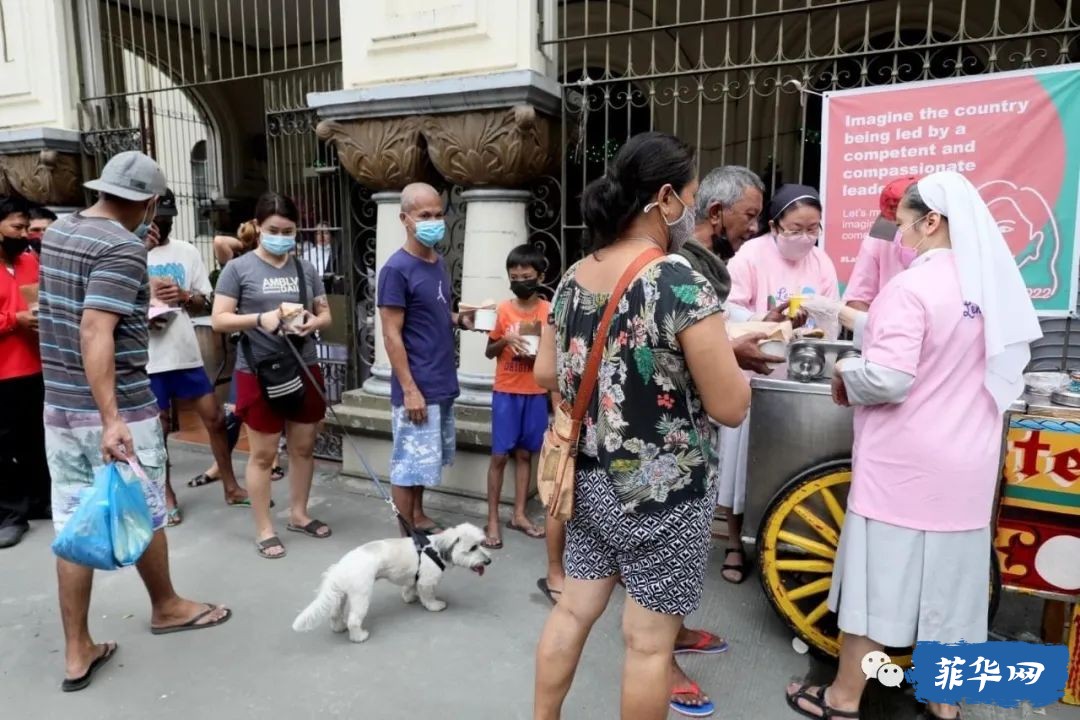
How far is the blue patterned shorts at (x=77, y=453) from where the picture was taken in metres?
2.63

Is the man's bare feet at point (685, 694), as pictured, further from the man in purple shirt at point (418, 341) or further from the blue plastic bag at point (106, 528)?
the blue plastic bag at point (106, 528)

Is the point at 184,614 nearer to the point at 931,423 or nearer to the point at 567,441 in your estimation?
the point at 567,441

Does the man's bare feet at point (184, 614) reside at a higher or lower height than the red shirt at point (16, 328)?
lower

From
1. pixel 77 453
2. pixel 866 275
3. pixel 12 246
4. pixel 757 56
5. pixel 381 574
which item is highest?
pixel 757 56

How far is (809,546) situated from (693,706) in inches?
28.0

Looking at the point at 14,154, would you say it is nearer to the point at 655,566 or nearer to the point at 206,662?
the point at 206,662

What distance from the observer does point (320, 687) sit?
8.59 feet

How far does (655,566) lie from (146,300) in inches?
83.0

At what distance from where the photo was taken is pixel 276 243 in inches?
144

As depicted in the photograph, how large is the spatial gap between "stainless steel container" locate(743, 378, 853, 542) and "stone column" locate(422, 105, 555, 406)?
1.90 m

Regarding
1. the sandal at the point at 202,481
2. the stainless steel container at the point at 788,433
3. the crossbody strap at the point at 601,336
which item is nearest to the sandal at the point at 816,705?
the stainless steel container at the point at 788,433

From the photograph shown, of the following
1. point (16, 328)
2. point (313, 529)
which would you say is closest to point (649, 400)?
point (313, 529)

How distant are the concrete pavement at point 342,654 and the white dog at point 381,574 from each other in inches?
3.4

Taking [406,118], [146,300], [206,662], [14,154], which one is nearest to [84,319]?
[146,300]
